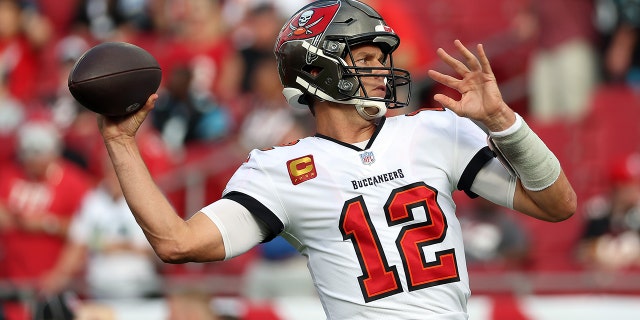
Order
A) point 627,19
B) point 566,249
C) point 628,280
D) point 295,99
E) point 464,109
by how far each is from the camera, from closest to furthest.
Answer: point 464,109 → point 295,99 → point 628,280 → point 566,249 → point 627,19

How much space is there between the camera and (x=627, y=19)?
9.23m

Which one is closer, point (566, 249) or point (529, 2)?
point (566, 249)

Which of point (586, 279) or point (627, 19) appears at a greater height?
point (627, 19)

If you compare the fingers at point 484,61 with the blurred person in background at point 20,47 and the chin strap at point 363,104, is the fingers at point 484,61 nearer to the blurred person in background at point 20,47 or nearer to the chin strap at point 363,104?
the chin strap at point 363,104

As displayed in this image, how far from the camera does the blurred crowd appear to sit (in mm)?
8164

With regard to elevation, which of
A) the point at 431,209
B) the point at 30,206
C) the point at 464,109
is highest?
the point at 464,109

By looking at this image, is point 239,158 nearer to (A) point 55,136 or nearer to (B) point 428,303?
(A) point 55,136

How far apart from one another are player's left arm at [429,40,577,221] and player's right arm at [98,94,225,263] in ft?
3.20

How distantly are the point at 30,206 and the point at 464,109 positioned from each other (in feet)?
19.8

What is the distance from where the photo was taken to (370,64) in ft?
13.6

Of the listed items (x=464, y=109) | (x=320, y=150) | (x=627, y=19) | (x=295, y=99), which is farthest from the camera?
(x=627, y=19)

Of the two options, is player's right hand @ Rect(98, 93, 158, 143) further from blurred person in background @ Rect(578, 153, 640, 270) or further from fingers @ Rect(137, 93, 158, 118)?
blurred person in background @ Rect(578, 153, 640, 270)


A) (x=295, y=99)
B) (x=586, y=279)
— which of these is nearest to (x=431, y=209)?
(x=295, y=99)

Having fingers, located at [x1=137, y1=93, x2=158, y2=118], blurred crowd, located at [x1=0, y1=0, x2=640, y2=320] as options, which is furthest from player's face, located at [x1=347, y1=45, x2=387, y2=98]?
blurred crowd, located at [x1=0, y1=0, x2=640, y2=320]
